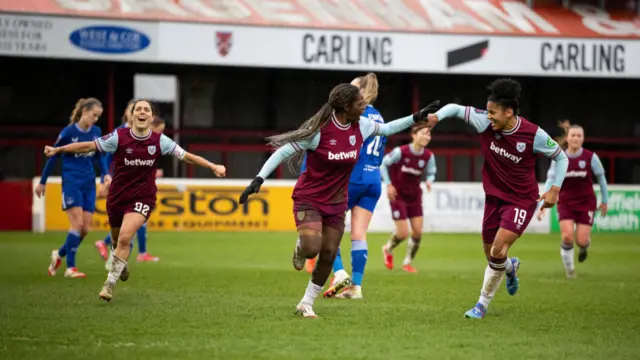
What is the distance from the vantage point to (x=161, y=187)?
2728cm

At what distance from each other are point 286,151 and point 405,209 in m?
7.82

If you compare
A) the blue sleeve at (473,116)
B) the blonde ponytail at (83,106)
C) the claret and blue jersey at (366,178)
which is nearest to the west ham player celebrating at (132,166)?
the claret and blue jersey at (366,178)

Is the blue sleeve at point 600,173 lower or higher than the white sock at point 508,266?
higher

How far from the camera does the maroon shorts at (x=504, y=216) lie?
415 inches

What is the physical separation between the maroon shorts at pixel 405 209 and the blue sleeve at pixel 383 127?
23.2 feet

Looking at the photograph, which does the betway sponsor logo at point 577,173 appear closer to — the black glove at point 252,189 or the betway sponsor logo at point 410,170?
the betway sponsor logo at point 410,170

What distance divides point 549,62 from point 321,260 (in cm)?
2290

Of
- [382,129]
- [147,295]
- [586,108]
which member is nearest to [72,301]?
[147,295]

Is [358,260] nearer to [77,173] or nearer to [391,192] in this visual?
[391,192]

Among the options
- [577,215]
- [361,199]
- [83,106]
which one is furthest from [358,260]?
[577,215]

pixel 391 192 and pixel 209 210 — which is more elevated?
pixel 391 192

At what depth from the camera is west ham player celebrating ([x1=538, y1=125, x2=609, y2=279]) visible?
1630 cm

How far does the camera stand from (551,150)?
10.7 m

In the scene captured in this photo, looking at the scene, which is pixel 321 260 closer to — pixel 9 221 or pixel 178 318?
pixel 178 318
